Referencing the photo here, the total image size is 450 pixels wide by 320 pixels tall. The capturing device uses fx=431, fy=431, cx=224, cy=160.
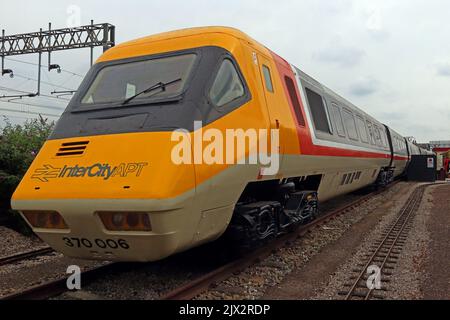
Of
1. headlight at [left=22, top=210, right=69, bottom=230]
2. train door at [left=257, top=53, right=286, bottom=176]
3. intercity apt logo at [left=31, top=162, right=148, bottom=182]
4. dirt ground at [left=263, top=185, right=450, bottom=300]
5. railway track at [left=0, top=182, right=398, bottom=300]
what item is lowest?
dirt ground at [left=263, top=185, right=450, bottom=300]

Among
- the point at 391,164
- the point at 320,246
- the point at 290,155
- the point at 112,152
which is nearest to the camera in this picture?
the point at 112,152

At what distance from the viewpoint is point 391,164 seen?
63.0ft

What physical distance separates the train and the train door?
0.03 metres

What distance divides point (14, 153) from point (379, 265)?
7585mm

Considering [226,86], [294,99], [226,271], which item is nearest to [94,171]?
[226,86]

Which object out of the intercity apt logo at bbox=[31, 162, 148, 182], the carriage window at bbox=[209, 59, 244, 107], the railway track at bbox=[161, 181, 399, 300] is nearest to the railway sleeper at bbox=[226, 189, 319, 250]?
the railway track at bbox=[161, 181, 399, 300]

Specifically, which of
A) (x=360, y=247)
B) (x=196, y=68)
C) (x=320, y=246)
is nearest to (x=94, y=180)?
(x=196, y=68)

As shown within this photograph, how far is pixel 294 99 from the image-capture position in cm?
720

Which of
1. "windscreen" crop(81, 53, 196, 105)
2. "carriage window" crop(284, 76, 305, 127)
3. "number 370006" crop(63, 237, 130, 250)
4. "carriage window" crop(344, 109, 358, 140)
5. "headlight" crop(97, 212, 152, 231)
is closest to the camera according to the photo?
"headlight" crop(97, 212, 152, 231)

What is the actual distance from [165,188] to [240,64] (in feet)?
7.46

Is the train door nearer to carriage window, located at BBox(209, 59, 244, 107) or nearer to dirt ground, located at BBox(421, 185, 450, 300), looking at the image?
carriage window, located at BBox(209, 59, 244, 107)

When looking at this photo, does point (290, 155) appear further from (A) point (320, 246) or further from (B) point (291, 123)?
(A) point (320, 246)

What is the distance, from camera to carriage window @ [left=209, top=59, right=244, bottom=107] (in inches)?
198

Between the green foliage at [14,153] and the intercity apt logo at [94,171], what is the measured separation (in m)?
4.58
